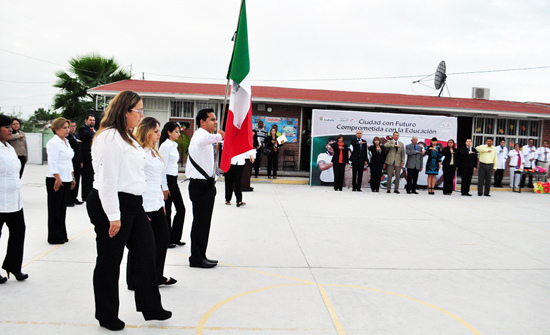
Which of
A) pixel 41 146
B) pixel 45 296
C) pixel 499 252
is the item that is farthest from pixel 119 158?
pixel 41 146

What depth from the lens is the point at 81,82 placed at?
1997 cm

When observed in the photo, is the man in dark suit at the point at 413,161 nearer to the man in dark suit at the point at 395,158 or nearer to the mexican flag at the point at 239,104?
the man in dark suit at the point at 395,158

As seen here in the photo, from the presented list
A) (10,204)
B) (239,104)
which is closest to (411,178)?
(239,104)

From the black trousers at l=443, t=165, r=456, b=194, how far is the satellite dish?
26.6ft

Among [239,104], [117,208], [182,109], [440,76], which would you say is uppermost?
[440,76]

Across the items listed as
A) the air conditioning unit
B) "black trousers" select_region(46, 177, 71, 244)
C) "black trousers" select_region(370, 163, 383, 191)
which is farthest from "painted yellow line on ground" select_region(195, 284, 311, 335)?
the air conditioning unit

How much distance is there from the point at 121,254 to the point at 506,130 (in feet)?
66.1

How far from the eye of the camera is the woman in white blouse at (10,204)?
13.8 ft

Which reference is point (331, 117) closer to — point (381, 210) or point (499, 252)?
point (381, 210)

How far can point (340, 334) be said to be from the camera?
3438mm

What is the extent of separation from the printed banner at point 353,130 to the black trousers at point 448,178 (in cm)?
111

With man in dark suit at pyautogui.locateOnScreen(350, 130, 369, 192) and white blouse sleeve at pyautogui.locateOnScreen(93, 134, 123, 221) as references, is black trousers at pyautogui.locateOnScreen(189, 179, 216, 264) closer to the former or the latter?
white blouse sleeve at pyautogui.locateOnScreen(93, 134, 123, 221)

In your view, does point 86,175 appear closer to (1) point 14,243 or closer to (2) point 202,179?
(1) point 14,243

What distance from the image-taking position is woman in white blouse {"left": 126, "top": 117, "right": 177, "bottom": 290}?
160 inches
